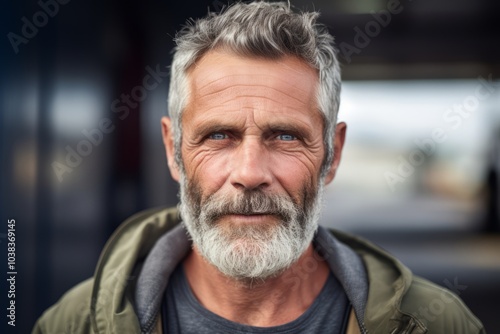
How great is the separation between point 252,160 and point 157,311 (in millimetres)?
Answer: 455

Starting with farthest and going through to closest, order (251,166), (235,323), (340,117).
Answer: (340,117) < (235,323) < (251,166)

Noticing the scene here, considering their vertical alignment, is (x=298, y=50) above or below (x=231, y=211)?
above

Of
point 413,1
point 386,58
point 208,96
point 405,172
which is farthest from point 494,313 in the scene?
point 208,96

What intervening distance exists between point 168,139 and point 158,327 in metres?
0.53

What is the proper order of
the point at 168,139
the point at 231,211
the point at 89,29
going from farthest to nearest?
the point at 89,29, the point at 168,139, the point at 231,211

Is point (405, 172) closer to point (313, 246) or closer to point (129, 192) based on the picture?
point (129, 192)

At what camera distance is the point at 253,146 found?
1.33m

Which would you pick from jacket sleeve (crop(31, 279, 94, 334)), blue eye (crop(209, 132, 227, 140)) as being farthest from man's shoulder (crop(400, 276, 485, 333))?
jacket sleeve (crop(31, 279, 94, 334))

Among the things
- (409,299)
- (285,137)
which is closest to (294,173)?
(285,137)

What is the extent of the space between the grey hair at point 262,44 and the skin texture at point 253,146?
0.03 meters

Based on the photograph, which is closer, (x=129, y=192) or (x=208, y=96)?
(x=208, y=96)

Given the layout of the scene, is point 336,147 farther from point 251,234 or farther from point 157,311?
point 157,311

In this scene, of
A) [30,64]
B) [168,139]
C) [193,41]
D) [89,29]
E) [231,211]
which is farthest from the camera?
[89,29]

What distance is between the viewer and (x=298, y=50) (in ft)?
4.67
